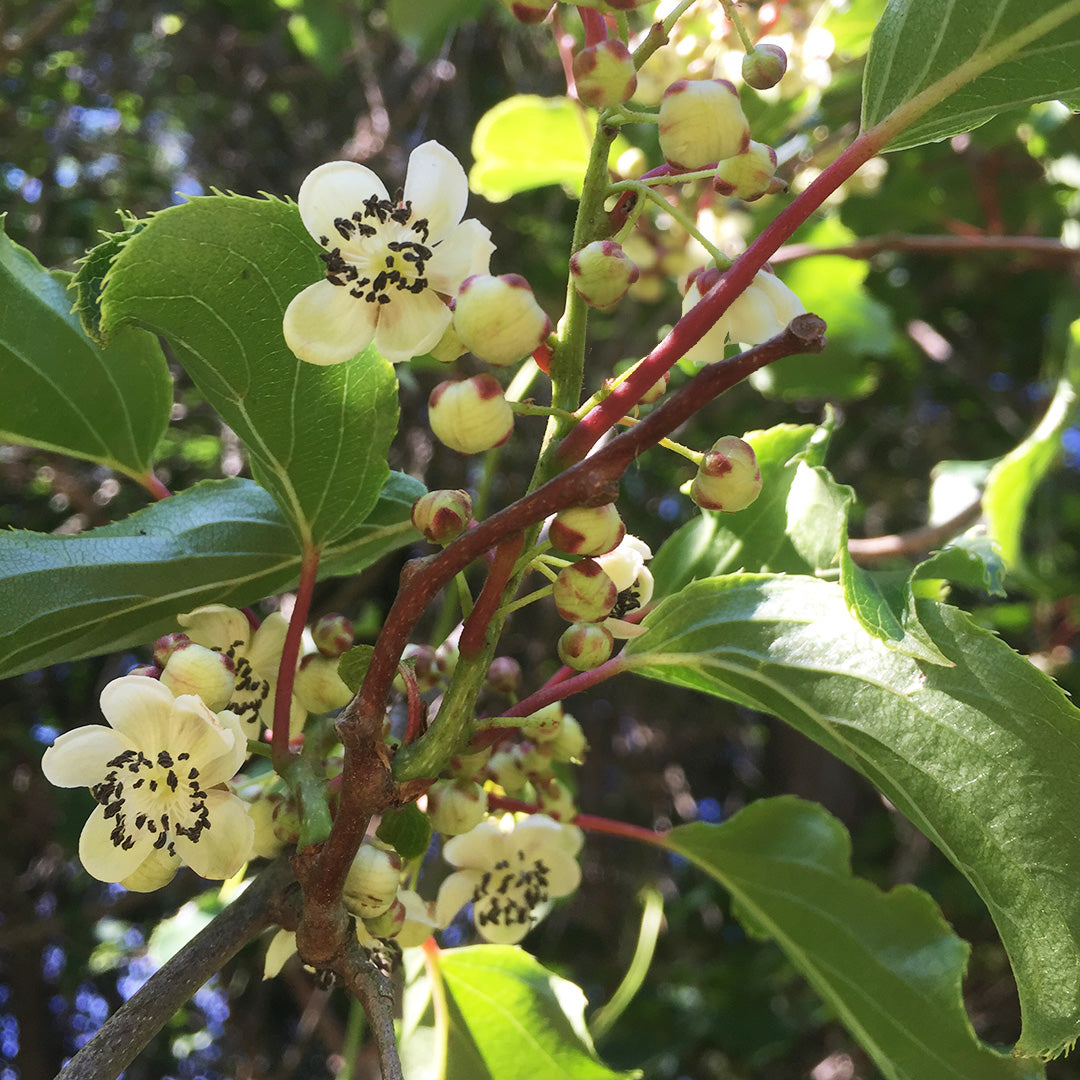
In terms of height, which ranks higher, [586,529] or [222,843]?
[586,529]

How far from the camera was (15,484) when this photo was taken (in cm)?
217

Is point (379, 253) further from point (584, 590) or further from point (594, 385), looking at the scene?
point (594, 385)

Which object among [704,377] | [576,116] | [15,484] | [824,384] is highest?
[704,377]

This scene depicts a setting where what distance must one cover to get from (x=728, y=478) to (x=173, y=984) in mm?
413

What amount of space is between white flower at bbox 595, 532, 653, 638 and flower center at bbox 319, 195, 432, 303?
221 mm

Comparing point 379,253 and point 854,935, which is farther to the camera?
point 854,935

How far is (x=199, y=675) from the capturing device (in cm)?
72

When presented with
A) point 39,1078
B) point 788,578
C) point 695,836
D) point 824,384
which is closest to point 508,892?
point 695,836

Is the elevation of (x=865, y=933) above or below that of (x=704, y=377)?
below

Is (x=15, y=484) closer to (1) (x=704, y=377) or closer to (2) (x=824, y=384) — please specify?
(2) (x=824, y=384)

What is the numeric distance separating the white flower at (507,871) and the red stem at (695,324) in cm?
48

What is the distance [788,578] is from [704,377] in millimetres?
226

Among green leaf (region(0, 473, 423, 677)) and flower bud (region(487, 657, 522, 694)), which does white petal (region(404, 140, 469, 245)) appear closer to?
green leaf (region(0, 473, 423, 677))

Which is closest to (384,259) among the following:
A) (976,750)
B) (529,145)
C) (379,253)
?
(379,253)
